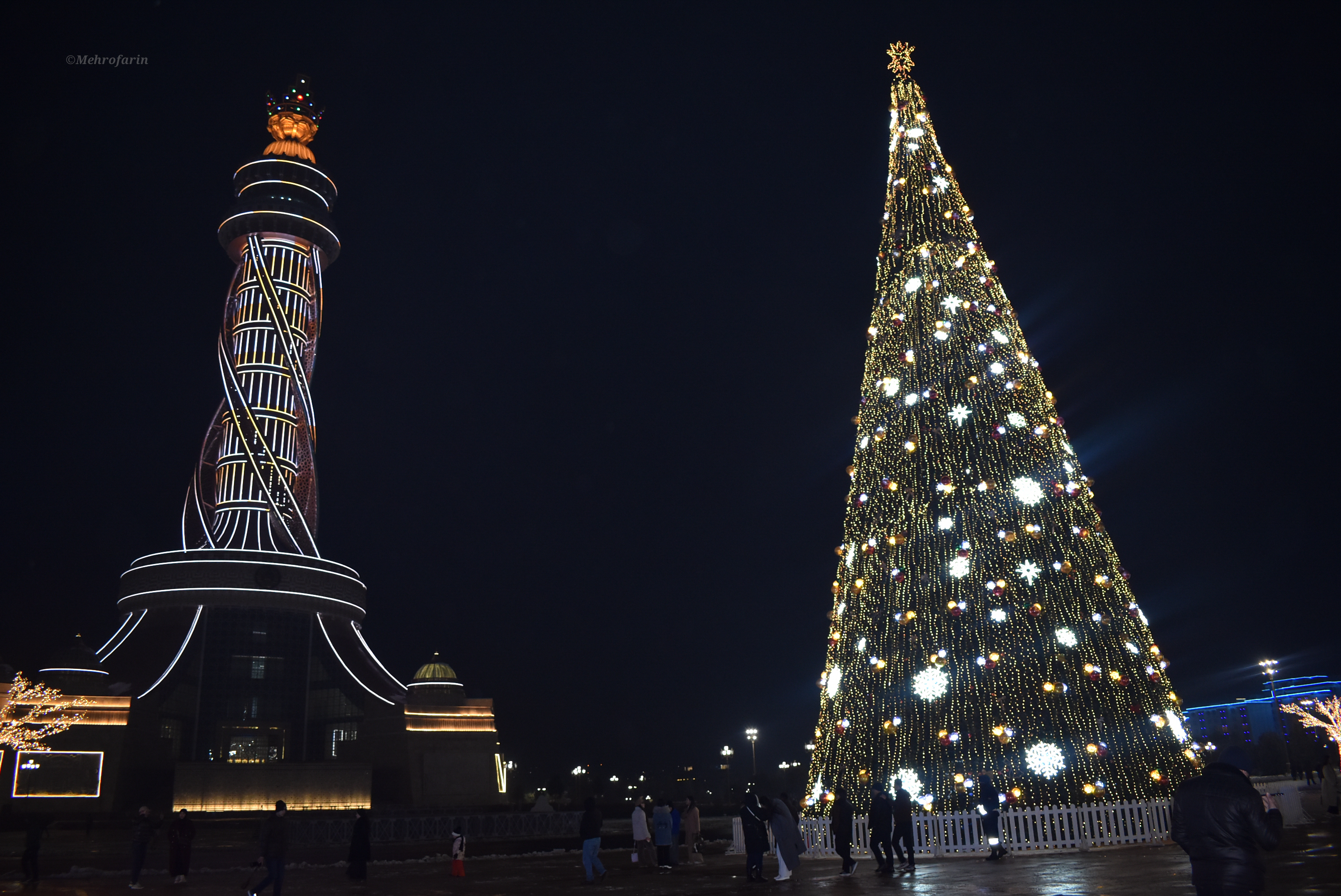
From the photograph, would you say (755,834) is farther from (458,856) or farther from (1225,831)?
(1225,831)

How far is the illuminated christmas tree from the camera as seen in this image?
14.8 meters

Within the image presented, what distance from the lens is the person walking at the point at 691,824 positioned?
62.2 feet

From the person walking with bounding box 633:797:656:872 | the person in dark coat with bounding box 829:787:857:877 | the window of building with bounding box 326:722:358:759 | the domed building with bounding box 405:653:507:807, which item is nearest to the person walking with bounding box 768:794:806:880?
the person in dark coat with bounding box 829:787:857:877

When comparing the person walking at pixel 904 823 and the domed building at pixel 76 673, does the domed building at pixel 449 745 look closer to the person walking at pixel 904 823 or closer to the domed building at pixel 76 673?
the domed building at pixel 76 673

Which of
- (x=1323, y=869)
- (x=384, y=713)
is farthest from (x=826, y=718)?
(x=384, y=713)

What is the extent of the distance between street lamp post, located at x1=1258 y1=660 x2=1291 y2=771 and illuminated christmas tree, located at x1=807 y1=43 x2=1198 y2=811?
30.0 meters

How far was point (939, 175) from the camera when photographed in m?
17.9

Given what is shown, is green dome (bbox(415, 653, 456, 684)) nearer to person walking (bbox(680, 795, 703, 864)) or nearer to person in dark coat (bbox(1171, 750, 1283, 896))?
person walking (bbox(680, 795, 703, 864))

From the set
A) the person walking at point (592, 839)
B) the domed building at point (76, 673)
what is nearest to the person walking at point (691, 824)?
the person walking at point (592, 839)

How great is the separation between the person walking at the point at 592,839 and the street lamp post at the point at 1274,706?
114ft

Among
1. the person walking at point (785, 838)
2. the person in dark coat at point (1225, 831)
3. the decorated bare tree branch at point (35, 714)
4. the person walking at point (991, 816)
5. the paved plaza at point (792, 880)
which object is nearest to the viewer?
the person in dark coat at point (1225, 831)

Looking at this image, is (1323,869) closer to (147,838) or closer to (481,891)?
(481,891)

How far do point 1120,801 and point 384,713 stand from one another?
44196 millimetres

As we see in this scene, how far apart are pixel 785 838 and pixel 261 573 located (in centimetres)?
4662
